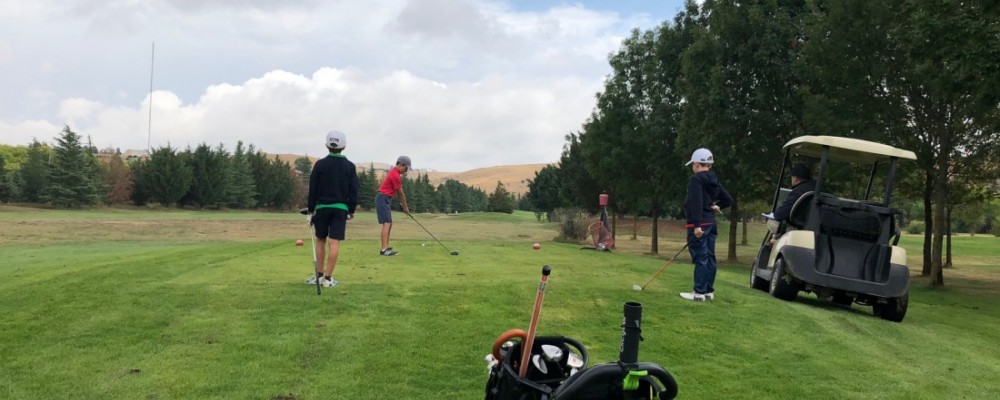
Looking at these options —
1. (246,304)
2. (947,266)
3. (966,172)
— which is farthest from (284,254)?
(947,266)

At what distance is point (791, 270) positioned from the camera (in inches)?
326

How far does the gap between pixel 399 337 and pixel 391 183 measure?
7.08 m

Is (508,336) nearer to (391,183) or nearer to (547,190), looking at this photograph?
(391,183)

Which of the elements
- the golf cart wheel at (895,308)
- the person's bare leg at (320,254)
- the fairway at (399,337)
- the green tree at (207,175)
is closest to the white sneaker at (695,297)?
the fairway at (399,337)

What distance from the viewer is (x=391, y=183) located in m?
12.3

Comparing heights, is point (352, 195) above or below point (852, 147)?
below

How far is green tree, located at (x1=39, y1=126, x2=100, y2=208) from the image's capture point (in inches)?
2108

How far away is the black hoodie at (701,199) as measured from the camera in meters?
7.75

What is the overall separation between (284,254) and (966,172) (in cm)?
2305

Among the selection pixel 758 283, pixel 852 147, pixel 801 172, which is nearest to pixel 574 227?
pixel 758 283

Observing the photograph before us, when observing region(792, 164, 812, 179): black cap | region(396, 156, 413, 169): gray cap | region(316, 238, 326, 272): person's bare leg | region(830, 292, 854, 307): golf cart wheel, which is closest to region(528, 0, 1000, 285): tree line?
region(792, 164, 812, 179): black cap

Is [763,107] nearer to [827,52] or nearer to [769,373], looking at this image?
[827,52]

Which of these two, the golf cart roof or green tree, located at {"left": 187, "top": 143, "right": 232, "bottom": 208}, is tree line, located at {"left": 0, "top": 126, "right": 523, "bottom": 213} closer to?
green tree, located at {"left": 187, "top": 143, "right": 232, "bottom": 208}

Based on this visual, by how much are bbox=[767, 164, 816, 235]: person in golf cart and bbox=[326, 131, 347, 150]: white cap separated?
252 inches
